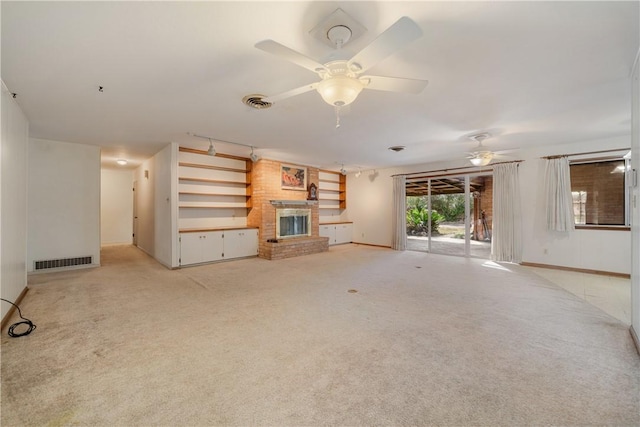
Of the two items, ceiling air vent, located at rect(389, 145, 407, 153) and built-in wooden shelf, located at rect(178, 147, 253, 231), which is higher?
ceiling air vent, located at rect(389, 145, 407, 153)

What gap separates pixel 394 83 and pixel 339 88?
0.42 m

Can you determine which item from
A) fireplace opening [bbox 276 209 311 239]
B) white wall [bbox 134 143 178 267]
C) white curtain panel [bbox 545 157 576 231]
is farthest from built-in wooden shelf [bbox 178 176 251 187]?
white curtain panel [bbox 545 157 576 231]

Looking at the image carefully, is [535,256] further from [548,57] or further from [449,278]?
[548,57]

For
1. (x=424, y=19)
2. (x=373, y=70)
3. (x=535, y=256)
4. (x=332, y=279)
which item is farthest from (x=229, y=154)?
(x=535, y=256)

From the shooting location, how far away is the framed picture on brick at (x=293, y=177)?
7012mm

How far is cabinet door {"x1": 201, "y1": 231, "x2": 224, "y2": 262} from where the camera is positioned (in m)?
5.61

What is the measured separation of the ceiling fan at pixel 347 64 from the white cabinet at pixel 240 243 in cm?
453

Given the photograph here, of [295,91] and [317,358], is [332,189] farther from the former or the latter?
[317,358]

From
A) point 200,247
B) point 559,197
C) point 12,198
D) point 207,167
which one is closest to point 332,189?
point 207,167

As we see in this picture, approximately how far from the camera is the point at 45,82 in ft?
8.74

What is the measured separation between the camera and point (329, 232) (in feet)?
27.5

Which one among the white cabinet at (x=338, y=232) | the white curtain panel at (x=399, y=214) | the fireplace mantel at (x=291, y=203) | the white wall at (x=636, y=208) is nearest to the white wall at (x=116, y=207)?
the fireplace mantel at (x=291, y=203)

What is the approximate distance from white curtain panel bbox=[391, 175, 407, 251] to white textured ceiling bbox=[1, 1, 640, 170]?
3321 millimetres

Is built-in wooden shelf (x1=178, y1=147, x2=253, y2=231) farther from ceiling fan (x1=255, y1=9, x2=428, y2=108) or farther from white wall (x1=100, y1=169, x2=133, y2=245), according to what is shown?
ceiling fan (x1=255, y1=9, x2=428, y2=108)
